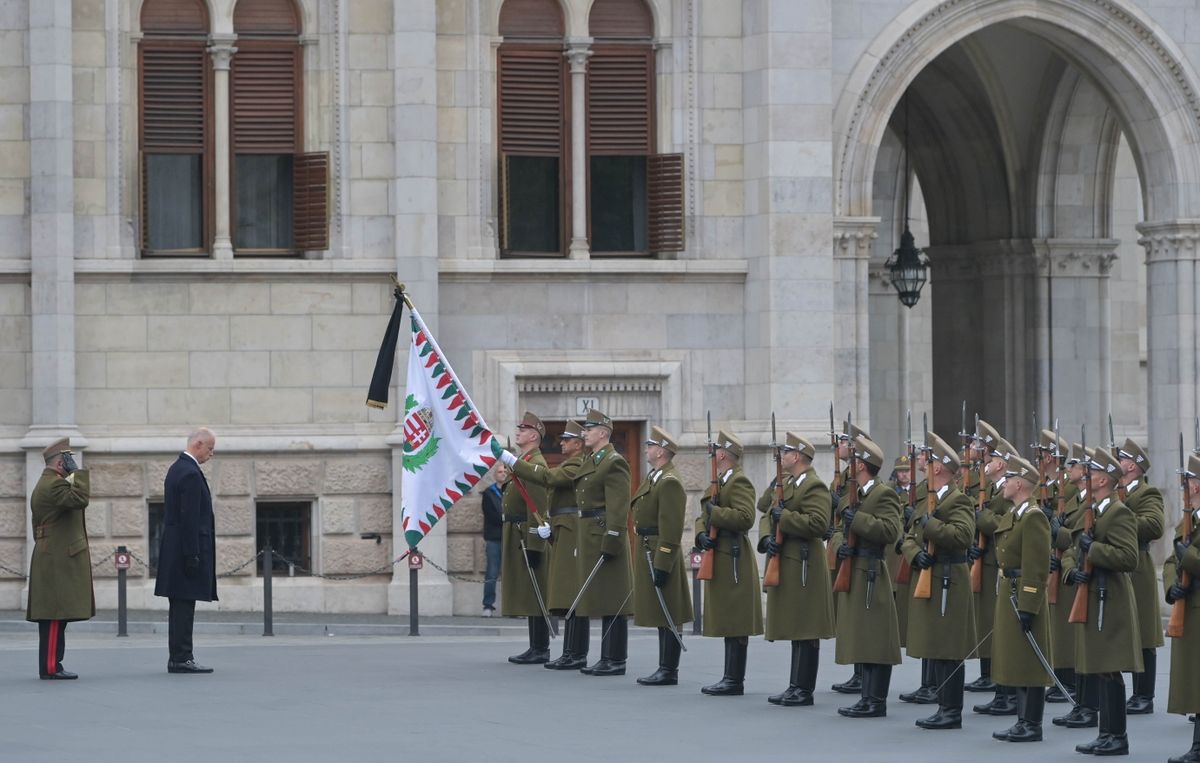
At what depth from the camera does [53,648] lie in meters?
16.8

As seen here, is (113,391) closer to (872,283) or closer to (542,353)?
(542,353)

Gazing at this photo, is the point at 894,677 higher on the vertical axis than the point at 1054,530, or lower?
lower

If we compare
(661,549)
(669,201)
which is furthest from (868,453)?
(669,201)

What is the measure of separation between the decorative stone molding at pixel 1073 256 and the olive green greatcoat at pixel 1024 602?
16.1 m

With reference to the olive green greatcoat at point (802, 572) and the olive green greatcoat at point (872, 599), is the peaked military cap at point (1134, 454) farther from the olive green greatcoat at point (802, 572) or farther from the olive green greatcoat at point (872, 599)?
the olive green greatcoat at point (802, 572)

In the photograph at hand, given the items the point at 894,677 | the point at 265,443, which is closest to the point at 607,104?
the point at 265,443

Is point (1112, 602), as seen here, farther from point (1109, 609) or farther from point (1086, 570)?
point (1086, 570)

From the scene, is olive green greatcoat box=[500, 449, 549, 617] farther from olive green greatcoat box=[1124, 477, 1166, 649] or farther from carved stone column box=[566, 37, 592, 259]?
carved stone column box=[566, 37, 592, 259]

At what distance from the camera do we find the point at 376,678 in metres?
17.1

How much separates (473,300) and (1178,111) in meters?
8.03

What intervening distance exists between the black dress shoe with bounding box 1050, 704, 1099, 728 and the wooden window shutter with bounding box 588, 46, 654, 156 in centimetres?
1020

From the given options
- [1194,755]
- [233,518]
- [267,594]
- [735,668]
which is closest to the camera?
[1194,755]

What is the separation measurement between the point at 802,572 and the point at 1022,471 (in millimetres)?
1980

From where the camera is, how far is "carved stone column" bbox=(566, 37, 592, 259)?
920 inches
